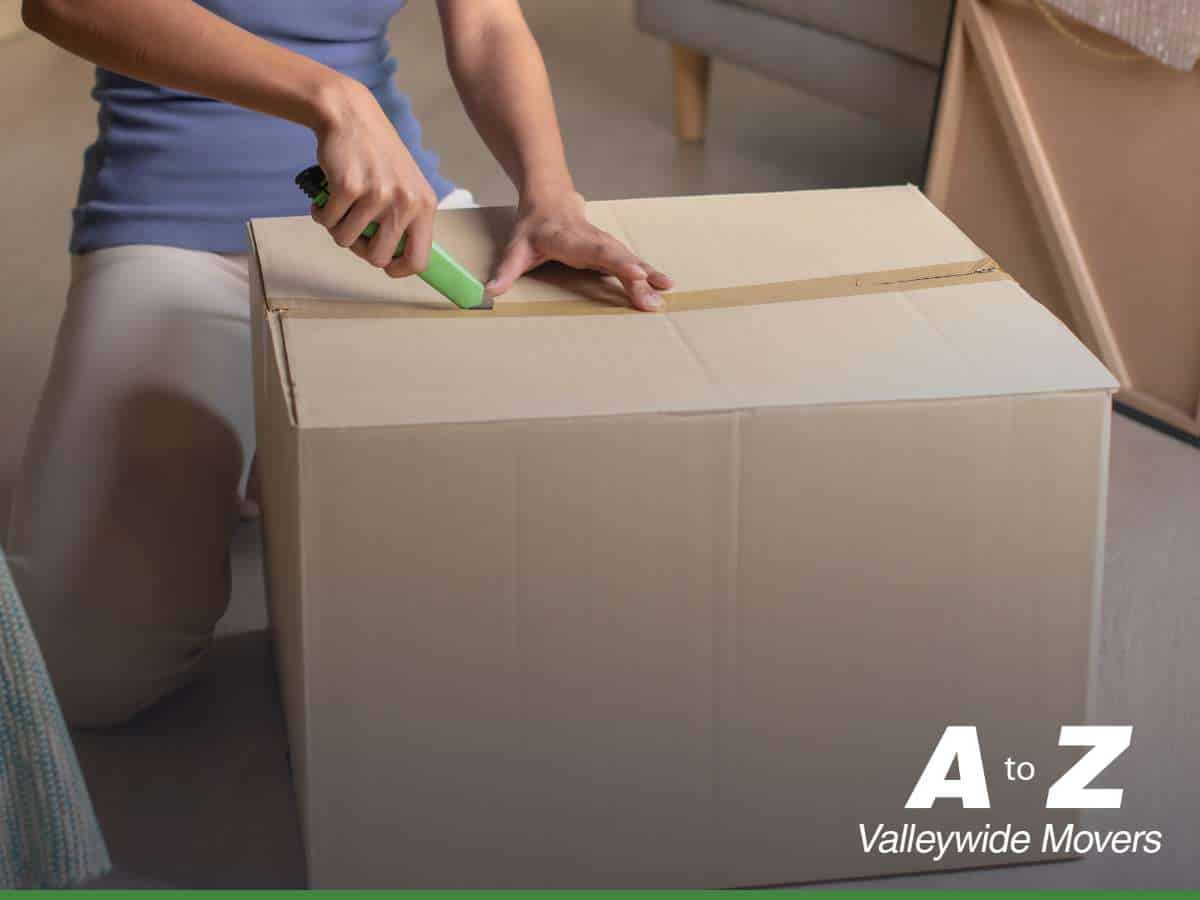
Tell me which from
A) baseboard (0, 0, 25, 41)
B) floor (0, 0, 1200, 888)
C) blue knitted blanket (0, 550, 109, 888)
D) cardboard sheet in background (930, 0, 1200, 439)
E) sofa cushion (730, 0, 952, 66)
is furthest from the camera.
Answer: baseboard (0, 0, 25, 41)

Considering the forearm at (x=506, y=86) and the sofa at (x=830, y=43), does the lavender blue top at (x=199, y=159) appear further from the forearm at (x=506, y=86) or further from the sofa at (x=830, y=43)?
the sofa at (x=830, y=43)

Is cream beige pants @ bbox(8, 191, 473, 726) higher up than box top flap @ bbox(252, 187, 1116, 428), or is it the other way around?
box top flap @ bbox(252, 187, 1116, 428)

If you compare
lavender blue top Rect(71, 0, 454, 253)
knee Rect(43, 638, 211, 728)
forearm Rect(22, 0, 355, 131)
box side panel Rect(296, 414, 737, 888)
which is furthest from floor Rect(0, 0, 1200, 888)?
forearm Rect(22, 0, 355, 131)

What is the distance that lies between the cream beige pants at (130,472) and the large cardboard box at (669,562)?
0.13 m

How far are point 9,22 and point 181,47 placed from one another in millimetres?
2303

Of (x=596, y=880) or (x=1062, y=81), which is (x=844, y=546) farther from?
(x=1062, y=81)

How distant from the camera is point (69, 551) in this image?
1.11 meters

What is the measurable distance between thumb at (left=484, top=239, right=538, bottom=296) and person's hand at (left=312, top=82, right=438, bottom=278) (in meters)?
0.06

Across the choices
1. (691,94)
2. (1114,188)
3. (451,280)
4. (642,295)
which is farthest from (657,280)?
(691,94)

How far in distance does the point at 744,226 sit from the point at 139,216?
0.43 m

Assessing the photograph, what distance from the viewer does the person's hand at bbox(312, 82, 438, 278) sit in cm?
92

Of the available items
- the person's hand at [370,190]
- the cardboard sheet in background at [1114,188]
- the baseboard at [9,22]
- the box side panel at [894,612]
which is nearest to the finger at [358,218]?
the person's hand at [370,190]

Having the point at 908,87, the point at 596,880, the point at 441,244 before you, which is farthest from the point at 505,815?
the point at 908,87

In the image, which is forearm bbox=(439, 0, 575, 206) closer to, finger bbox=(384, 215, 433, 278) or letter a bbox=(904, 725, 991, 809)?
finger bbox=(384, 215, 433, 278)
